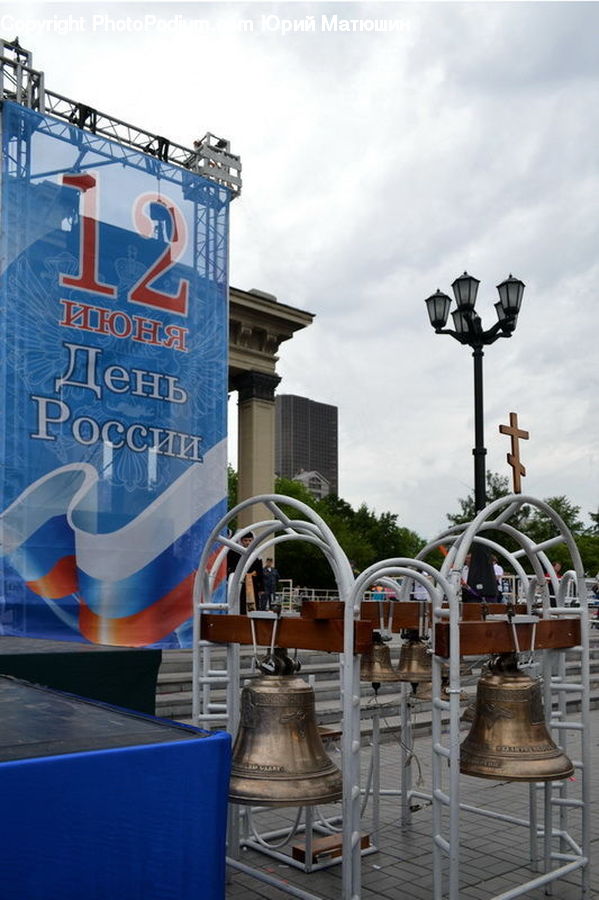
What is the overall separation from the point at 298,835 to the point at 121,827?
478cm

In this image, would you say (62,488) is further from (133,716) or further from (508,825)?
(133,716)

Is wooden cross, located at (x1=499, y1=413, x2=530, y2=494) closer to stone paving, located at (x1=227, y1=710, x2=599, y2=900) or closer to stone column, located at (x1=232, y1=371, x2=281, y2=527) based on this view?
stone paving, located at (x1=227, y1=710, x2=599, y2=900)

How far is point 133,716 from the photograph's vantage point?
312 centimetres

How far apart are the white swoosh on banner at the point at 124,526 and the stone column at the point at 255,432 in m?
6.96

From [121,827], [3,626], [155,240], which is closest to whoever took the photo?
[121,827]

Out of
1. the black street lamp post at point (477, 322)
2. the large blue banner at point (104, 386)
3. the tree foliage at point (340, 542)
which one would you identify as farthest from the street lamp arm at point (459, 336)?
the tree foliage at point (340, 542)

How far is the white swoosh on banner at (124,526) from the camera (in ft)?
39.8

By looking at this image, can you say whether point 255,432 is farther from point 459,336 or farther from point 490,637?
point 490,637

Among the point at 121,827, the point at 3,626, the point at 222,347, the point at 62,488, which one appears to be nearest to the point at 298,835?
the point at 121,827

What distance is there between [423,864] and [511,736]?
2.26 m

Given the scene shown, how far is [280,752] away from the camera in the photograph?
418 cm

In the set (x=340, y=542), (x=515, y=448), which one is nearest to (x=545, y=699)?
(x=515, y=448)

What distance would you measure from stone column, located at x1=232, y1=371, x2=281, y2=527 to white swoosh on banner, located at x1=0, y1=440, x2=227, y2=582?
22.8ft

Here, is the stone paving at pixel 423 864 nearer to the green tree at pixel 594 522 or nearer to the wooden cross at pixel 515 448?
the wooden cross at pixel 515 448
